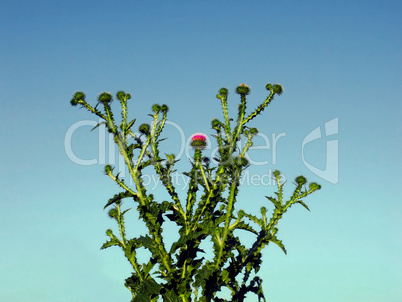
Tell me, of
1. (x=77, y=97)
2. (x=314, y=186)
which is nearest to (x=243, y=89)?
(x=314, y=186)

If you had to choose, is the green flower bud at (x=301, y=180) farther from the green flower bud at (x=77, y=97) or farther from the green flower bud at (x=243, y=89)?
the green flower bud at (x=77, y=97)

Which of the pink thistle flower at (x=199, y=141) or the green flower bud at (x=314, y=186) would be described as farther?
the pink thistle flower at (x=199, y=141)

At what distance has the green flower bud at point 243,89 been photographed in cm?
1108

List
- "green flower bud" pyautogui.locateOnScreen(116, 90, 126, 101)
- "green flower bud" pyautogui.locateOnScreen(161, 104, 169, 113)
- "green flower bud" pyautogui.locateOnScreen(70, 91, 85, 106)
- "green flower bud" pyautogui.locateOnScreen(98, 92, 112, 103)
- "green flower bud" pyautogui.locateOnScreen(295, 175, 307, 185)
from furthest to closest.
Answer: "green flower bud" pyautogui.locateOnScreen(161, 104, 169, 113), "green flower bud" pyautogui.locateOnScreen(295, 175, 307, 185), "green flower bud" pyautogui.locateOnScreen(116, 90, 126, 101), "green flower bud" pyautogui.locateOnScreen(98, 92, 112, 103), "green flower bud" pyautogui.locateOnScreen(70, 91, 85, 106)

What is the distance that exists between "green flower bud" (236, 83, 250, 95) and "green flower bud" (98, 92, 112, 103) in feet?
9.19

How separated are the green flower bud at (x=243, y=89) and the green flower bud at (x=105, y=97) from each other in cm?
280

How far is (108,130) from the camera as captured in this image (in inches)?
409

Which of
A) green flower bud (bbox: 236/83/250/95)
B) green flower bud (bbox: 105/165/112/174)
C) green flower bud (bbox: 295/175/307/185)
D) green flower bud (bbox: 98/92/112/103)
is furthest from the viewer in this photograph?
green flower bud (bbox: 236/83/250/95)

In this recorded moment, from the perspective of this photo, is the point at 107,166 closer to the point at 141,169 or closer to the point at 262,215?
the point at 141,169

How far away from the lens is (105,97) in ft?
34.2

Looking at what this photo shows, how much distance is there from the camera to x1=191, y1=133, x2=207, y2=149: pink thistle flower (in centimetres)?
1111

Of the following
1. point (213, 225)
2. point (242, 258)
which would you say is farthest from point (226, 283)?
point (213, 225)

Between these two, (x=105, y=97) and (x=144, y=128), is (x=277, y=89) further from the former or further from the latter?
(x=105, y=97)

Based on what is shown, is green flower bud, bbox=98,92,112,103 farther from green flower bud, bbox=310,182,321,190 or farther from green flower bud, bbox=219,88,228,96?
green flower bud, bbox=310,182,321,190
